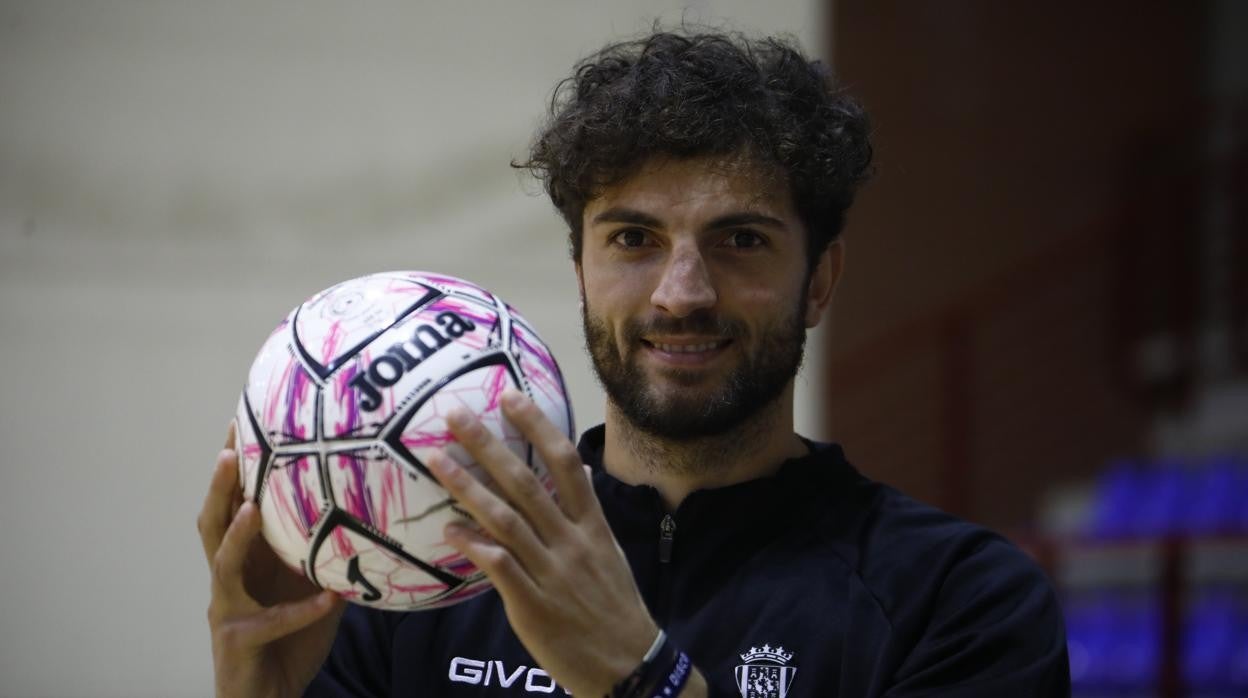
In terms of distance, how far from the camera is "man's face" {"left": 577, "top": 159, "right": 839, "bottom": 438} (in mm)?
1925

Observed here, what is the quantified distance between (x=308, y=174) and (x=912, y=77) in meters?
3.93

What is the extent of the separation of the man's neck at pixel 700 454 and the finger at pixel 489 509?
2.03ft

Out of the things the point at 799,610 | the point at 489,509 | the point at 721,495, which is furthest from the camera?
the point at 721,495

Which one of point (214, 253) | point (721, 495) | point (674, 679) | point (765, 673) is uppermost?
point (214, 253)

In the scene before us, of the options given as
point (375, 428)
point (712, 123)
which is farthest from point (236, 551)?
point (712, 123)

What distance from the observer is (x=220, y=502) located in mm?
1582

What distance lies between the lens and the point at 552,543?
1.44m

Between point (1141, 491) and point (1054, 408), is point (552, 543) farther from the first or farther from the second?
point (1054, 408)

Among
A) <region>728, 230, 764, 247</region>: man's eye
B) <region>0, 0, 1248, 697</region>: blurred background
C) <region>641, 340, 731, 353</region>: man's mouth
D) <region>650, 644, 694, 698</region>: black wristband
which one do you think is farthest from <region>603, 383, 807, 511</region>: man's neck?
<region>0, 0, 1248, 697</region>: blurred background

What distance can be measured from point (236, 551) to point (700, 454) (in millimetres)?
764

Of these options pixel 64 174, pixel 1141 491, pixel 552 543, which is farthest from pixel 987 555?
pixel 1141 491

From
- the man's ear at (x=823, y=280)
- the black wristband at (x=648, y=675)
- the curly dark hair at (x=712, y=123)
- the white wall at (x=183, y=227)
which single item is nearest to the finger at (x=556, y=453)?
the black wristband at (x=648, y=675)

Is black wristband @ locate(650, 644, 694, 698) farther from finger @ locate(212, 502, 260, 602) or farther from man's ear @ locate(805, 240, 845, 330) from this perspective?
man's ear @ locate(805, 240, 845, 330)

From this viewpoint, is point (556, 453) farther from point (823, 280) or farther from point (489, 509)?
point (823, 280)
